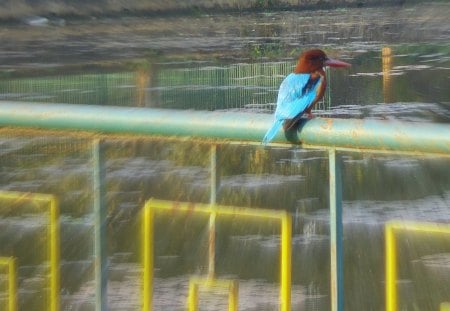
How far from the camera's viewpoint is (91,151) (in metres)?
3.02

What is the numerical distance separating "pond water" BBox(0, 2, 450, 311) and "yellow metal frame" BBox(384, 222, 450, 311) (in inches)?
6.7

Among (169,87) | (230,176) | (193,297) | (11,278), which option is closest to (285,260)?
(193,297)

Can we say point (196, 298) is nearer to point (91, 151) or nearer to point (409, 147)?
point (91, 151)

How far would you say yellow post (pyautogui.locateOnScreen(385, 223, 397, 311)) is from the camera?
2625 millimetres

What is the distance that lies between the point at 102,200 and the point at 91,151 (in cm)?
15

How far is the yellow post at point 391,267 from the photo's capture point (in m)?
2.62

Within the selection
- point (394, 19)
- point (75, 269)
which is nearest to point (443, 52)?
point (394, 19)

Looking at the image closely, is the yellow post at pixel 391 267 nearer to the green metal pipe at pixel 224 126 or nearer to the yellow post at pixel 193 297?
the green metal pipe at pixel 224 126

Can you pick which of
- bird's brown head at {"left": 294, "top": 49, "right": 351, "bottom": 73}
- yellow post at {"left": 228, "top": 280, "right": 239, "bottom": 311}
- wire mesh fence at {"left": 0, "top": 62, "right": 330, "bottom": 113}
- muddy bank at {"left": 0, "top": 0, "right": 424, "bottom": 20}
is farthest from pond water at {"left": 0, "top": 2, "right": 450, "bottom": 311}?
muddy bank at {"left": 0, "top": 0, "right": 424, "bottom": 20}

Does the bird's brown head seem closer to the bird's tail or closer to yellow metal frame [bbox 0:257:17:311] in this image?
the bird's tail

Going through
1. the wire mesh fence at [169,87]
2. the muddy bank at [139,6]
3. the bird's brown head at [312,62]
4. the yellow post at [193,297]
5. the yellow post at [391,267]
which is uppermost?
the muddy bank at [139,6]

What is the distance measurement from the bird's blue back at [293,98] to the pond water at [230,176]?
13 cm

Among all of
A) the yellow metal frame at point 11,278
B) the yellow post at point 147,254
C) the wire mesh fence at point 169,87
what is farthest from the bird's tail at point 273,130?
the wire mesh fence at point 169,87

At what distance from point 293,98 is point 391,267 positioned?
621 mm
